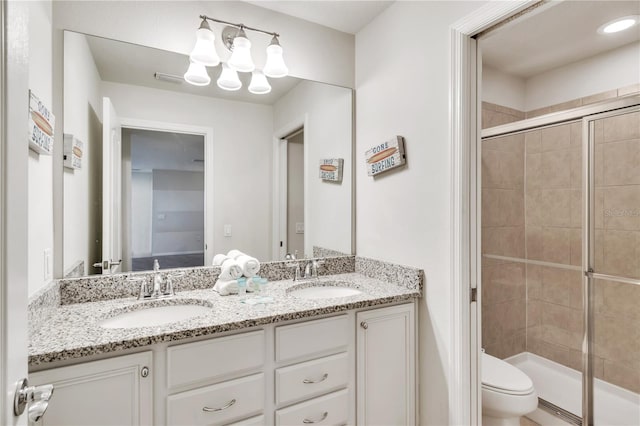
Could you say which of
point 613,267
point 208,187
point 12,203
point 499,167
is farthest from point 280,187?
point 613,267

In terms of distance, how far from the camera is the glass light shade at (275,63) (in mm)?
1784

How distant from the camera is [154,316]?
56.8 inches

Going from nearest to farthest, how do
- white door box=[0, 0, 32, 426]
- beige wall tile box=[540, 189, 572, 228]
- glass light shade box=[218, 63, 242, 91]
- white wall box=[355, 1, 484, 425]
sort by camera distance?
1. white door box=[0, 0, 32, 426]
2. white wall box=[355, 1, 484, 425]
3. glass light shade box=[218, 63, 242, 91]
4. beige wall tile box=[540, 189, 572, 228]

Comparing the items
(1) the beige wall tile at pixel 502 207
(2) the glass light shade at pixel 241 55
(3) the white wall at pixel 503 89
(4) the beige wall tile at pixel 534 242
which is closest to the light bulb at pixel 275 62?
(2) the glass light shade at pixel 241 55

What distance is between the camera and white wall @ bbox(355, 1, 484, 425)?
1531 millimetres

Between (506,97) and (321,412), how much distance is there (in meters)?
2.69

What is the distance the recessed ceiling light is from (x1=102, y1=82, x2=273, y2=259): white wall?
6.82ft

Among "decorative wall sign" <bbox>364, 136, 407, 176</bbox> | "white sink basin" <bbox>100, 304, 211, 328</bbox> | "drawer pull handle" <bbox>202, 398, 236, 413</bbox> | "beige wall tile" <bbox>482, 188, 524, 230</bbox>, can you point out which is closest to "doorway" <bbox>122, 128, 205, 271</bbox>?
"white sink basin" <bbox>100, 304, 211, 328</bbox>

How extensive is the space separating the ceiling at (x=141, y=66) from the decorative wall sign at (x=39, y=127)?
41 centimetres

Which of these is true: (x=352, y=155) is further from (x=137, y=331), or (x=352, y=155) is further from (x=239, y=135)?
(x=137, y=331)

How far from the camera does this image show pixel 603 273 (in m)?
2.20

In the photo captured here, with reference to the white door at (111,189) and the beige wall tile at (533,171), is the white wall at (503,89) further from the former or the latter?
the white door at (111,189)

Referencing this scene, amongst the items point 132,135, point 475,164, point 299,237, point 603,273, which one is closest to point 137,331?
point 132,135

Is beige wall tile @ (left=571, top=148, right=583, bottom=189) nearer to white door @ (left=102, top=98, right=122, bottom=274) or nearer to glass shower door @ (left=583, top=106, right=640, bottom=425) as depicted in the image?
glass shower door @ (left=583, top=106, right=640, bottom=425)
